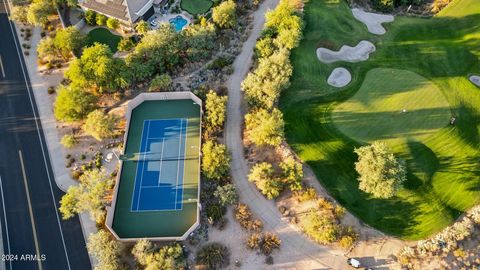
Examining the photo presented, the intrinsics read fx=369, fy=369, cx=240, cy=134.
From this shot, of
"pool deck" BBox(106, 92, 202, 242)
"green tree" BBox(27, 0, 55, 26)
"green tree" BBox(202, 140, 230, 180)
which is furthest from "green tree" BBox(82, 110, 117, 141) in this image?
"green tree" BBox(27, 0, 55, 26)

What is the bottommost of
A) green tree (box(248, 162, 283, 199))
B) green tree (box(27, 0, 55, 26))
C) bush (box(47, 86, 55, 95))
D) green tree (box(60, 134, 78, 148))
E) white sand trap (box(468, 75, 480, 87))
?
green tree (box(248, 162, 283, 199))

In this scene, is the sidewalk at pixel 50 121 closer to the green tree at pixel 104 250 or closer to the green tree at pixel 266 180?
the green tree at pixel 104 250

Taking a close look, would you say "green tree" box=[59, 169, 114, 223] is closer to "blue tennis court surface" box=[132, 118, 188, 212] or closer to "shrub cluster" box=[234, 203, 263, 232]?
"blue tennis court surface" box=[132, 118, 188, 212]

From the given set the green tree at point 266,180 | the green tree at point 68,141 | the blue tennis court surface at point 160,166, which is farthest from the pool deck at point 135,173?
the green tree at point 266,180

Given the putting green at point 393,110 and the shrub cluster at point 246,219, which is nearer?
Result: the shrub cluster at point 246,219

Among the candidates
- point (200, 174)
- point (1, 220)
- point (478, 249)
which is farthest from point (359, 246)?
point (1, 220)

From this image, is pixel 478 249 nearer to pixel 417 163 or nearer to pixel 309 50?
pixel 417 163

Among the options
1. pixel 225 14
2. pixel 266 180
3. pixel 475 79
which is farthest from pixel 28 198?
pixel 475 79
